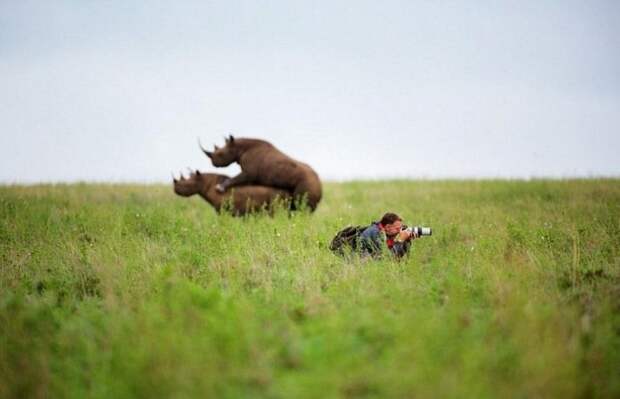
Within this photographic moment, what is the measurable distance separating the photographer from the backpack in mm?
165

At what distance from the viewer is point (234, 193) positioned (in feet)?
41.2

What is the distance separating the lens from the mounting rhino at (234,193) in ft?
41.0

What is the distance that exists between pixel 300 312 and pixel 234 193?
753cm

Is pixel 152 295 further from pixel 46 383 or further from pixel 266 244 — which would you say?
pixel 266 244

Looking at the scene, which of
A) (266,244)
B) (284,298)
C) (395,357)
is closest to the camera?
(395,357)

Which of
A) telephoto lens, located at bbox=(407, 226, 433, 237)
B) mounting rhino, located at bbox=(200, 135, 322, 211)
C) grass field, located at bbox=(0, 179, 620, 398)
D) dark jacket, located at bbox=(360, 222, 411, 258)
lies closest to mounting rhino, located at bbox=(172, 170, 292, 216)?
mounting rhino, located at bbox=(200, 135, 322, 211)

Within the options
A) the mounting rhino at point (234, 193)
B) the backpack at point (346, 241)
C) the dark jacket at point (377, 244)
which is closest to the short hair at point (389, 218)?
the dark jacket at point (377, 244)

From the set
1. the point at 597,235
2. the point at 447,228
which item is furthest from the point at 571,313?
the point at 447,228

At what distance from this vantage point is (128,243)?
29.3 ft

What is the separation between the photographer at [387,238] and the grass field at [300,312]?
0.84 feet

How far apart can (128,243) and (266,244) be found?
2047 mm

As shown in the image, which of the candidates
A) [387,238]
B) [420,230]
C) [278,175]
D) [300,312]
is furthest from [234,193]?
[300,312]

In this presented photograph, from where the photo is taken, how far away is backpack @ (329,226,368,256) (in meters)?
8.43

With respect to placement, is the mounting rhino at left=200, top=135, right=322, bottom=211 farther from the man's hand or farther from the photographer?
the man's hand
